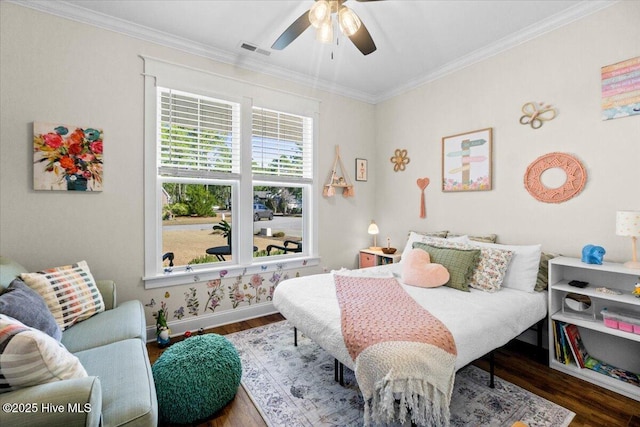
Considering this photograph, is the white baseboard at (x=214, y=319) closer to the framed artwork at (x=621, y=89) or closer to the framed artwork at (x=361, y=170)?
the framed artwork at (x=361, y=170)

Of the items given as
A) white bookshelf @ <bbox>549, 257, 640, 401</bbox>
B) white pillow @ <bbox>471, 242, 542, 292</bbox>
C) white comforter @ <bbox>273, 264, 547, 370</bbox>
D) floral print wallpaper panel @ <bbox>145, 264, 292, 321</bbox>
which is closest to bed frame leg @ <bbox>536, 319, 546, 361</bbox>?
white bookshelf @ <bbox>549, 257, 640, 401</bbox>

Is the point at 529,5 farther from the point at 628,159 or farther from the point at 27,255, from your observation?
the point at 27,255

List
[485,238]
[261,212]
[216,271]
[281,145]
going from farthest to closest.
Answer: [281,145] → [261,212] → [216,271] → [485,238]

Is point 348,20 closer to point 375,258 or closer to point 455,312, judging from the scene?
point 455,312

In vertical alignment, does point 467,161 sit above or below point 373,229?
above

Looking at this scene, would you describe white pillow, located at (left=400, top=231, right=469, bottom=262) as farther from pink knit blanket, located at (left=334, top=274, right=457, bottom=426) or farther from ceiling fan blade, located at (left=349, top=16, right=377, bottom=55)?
ceiling fan blade, located at (left=349, top=16, right=377, bottom=55)

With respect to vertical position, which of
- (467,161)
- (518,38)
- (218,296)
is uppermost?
(518,38)

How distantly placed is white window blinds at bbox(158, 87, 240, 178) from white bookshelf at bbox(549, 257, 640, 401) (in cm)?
312

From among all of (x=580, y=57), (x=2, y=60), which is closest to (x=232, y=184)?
(x=2, y=60)

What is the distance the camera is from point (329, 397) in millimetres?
1896

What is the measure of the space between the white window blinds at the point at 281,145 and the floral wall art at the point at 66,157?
1.42m

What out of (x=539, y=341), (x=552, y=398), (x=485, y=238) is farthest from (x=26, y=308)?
(x=539, y=341)

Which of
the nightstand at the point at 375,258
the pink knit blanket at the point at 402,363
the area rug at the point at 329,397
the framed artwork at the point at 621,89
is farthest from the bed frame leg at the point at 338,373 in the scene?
the framed artwork at the point at 621,89

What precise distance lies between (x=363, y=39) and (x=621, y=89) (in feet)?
6.49
